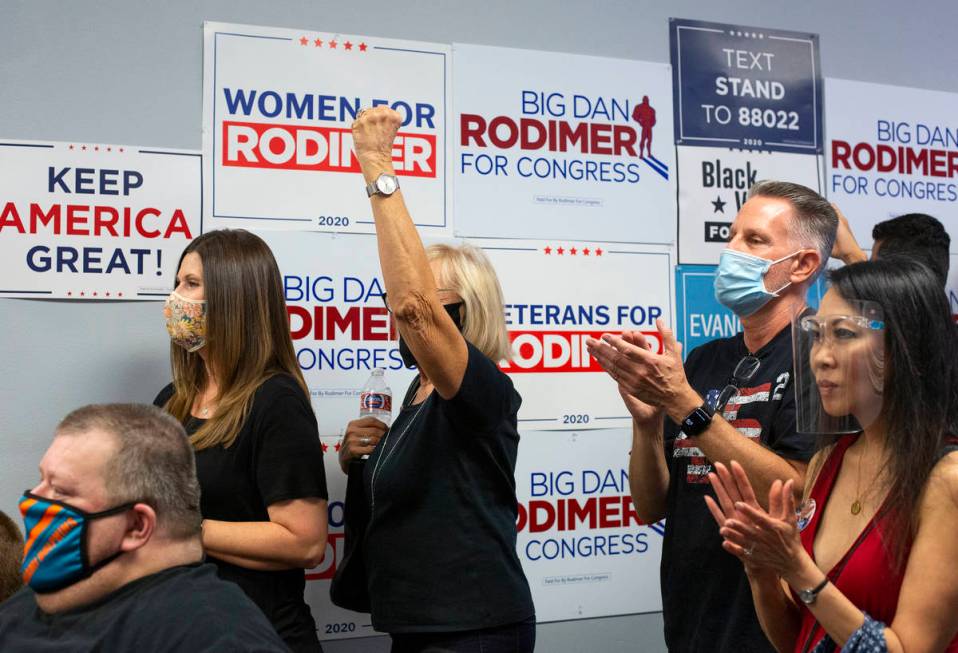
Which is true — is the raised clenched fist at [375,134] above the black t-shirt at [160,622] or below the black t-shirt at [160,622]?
above

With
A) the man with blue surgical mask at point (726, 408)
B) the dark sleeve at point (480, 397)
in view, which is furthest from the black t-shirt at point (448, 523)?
the man with blue surgical mask at point (726, 408)

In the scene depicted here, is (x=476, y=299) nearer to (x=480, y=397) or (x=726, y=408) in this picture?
(x=480, y=397)

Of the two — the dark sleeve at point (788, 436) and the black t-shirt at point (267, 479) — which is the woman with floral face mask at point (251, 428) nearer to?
the black t-shirt at point (267, 479)

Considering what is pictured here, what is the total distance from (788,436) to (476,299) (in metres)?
0.66

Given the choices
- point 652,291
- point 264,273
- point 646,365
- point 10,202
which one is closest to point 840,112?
point 652,291

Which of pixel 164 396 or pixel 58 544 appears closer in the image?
pixel 58 544

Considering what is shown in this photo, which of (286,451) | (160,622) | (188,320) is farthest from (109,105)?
(160,622)

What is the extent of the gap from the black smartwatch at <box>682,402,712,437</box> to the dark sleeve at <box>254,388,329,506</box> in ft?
2.52

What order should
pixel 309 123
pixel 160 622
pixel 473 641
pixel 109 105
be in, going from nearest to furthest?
pixel 160 622, pixel 473 641, pixel 109 105, pixel 309 123

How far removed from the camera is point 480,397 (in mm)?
1653

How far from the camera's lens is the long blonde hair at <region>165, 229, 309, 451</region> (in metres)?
1.91

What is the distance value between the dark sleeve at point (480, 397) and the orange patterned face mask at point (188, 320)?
2.11ft

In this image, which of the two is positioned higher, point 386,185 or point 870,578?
point 386,185

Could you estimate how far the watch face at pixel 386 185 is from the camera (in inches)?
65.7
